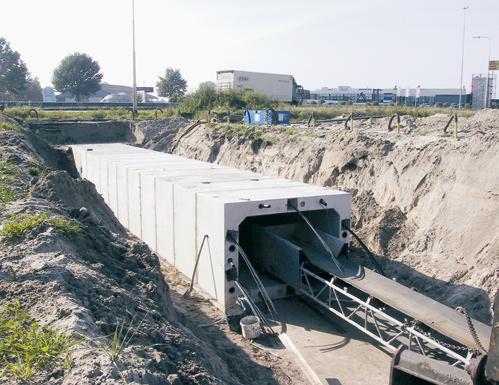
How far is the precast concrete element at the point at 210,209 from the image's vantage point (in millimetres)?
10430

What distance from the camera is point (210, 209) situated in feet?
35.3

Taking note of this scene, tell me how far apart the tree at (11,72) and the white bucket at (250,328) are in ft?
262

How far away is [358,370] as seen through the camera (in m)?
8.57

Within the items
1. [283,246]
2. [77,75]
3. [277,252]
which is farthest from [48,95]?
[283,246]

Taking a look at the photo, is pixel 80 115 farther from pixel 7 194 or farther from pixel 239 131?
pixel 7 194

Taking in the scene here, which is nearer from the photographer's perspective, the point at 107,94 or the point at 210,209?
the point at 210,209

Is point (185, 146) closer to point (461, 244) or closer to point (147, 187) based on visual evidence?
point (147, 187)

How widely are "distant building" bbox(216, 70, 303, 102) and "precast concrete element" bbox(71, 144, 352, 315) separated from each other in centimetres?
3183

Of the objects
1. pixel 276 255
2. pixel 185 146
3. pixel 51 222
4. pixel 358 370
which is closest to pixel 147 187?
pixel 276 255

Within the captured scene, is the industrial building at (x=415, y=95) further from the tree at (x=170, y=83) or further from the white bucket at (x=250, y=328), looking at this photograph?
the white bucket at (x=250, y=328)

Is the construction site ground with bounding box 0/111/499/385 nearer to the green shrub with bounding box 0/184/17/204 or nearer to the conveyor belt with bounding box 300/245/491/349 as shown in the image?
the green shrub with bounding box 0/184/17/204

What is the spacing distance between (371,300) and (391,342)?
1.03m

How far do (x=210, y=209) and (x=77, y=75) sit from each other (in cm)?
8820

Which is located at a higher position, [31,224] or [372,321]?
[31,224]
